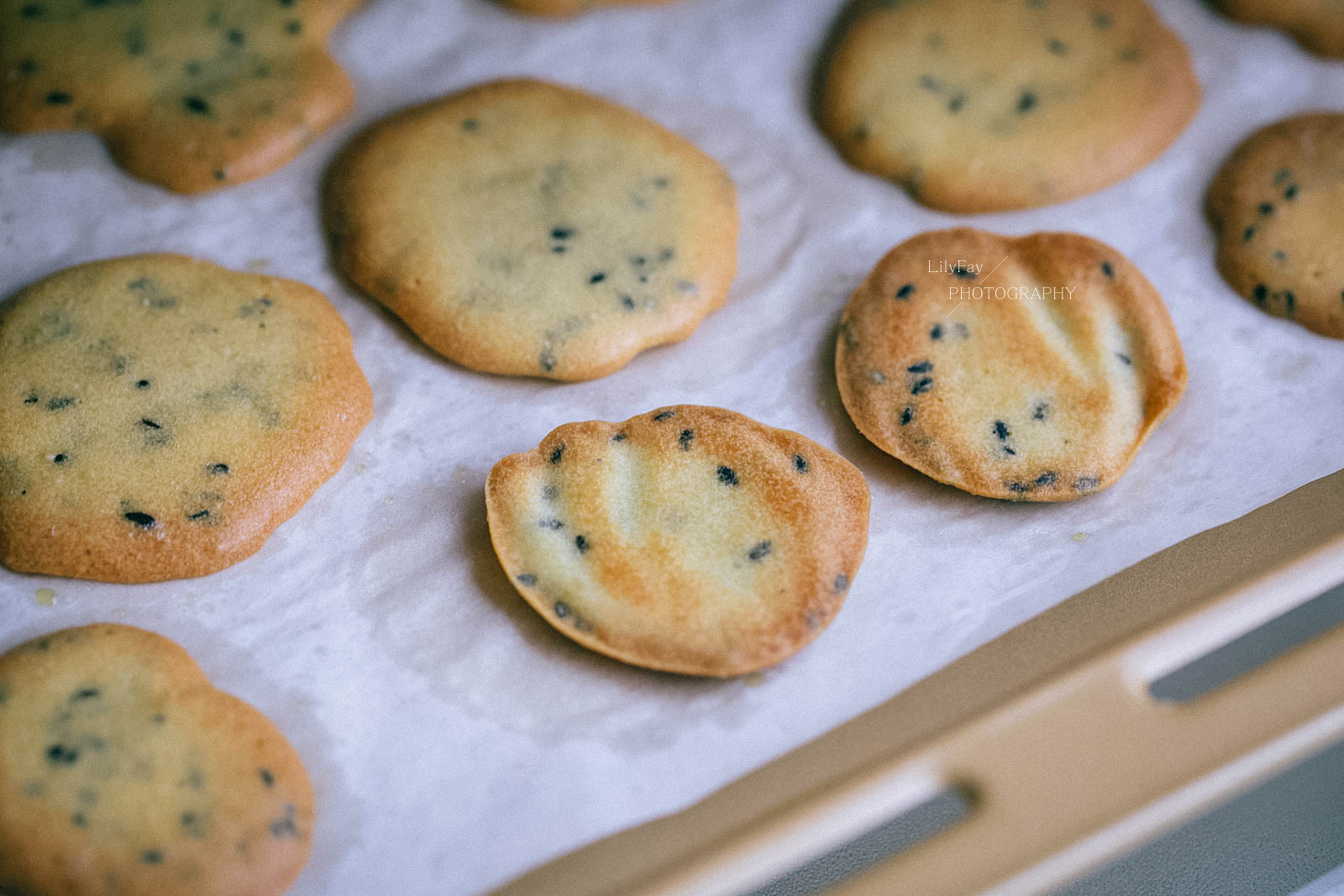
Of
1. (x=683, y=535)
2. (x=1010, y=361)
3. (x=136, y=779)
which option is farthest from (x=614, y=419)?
(x=136, y=779)

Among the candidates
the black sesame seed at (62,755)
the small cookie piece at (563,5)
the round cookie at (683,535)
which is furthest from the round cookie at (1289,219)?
the black sesame seed at (62,755)

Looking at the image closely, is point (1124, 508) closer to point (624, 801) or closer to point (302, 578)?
point (624, 801)

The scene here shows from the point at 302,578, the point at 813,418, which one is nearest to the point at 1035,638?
the point at 813,418

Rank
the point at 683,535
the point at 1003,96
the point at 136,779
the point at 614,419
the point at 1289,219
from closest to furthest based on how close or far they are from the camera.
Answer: the point at 136,779 → the point at 683,535 → the point at 614,419 → the point at 1289,219 → the point at 1003,96

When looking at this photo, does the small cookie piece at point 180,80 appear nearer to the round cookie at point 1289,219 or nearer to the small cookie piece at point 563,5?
the small cookie piece at point 563,5

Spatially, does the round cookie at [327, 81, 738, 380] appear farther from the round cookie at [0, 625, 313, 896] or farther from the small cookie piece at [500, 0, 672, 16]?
the round cookie at [0, 625, 313, 896]

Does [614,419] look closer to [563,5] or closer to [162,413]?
[162,413]
